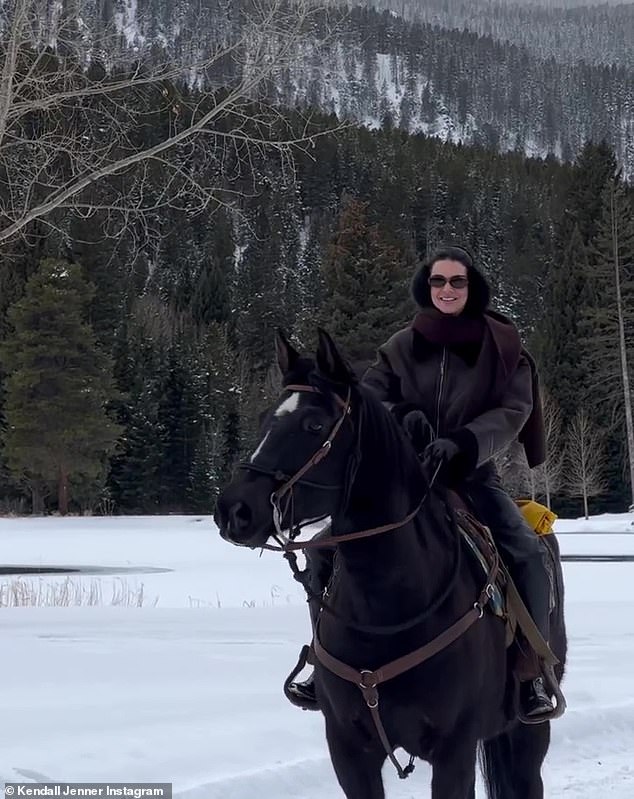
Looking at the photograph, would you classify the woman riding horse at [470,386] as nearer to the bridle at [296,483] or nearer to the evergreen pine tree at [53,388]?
the bridle at [296,483]

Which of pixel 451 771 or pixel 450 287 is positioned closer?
pixel 451 771

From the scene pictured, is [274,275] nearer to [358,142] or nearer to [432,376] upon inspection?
[358,142]

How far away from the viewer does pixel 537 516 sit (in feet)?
14.5

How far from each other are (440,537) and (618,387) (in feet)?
136

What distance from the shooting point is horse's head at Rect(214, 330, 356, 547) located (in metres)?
2.88

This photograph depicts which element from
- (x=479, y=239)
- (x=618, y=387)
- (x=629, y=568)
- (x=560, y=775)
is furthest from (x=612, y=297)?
(x=560, y=775)

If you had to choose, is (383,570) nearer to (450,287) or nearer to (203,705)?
(450,287)

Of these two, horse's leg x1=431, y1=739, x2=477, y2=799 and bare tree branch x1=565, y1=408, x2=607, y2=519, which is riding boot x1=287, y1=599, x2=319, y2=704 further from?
bare tree branch x1=565, y1=408, x2=607, y2=519

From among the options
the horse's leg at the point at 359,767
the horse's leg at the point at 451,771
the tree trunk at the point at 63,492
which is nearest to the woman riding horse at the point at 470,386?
the horse's leg at the point at 359,767

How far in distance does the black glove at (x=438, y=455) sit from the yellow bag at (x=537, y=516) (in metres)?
0.96

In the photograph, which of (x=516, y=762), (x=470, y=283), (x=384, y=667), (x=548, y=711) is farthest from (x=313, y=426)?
(x=516, y=762)

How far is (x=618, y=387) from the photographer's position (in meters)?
43.1

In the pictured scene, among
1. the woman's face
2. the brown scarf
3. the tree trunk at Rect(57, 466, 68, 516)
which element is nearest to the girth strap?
the brown scarf

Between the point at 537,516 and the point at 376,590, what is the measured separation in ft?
4.47
